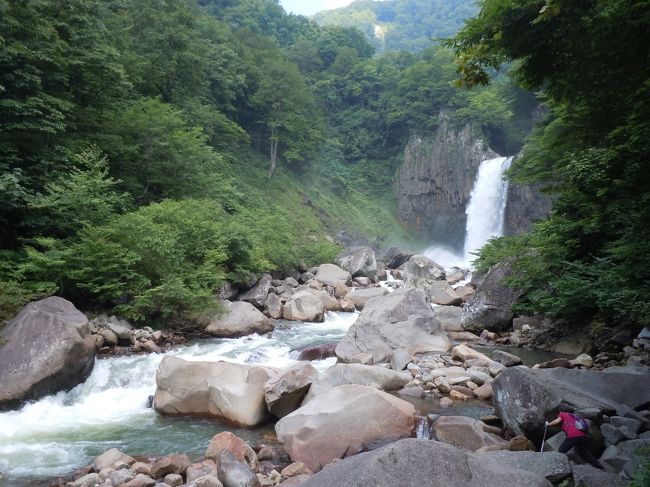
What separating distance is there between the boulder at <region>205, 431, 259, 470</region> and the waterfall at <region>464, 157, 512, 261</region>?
34571 mm

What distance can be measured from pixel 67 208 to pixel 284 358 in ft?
24.0

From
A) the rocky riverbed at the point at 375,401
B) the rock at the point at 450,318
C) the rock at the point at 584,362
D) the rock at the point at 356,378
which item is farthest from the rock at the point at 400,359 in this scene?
the rock at the point at 450,318

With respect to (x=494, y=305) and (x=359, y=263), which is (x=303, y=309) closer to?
(x=494, y=305)

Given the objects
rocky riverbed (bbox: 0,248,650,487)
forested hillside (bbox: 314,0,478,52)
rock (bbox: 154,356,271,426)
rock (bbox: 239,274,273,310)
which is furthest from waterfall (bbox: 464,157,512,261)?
forested hillside (bbox: 314,0,478,52)

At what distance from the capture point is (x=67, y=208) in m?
12.6

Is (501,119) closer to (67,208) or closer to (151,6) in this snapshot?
(151,6)

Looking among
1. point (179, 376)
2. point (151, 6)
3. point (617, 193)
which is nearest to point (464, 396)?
point (617, 193)

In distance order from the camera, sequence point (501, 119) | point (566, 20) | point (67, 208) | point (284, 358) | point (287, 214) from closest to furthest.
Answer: point (566, 20)
point (284, 358)
point (67, 208)
point (287, 214)
point (501, 119)

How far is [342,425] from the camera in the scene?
6.66 metres

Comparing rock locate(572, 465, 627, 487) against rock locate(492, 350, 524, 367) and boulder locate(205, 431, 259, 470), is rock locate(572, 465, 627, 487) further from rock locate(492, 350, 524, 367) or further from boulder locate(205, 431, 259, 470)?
rock locate(492, 350, 524, 367)

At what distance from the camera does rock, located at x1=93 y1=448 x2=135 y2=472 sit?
6.29 metres

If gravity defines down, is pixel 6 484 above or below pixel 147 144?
below

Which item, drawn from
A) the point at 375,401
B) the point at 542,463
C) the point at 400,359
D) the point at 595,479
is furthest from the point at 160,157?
the point at 595,479

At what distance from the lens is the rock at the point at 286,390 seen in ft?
26.2
